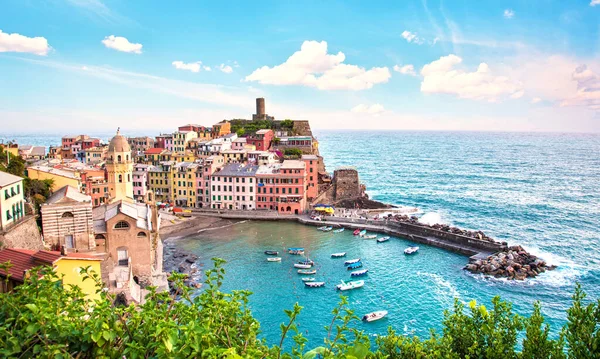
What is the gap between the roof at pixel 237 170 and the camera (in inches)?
3049

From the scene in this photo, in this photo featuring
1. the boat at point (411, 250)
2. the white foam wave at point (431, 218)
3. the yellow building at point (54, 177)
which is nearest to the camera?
the yellow building at point (54, 177)

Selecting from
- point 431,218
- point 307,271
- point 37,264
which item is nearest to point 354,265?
point 307,271

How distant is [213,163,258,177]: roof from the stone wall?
45.5 m

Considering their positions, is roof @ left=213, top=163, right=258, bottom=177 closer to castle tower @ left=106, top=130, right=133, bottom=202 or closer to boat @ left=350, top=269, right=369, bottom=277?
castle tower @ left=106, top=130, right=133, bottom=202

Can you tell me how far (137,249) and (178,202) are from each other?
138 feet

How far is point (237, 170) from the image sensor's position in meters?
78.6

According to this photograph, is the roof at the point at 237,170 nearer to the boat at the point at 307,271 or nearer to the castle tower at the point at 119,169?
the castle tower at the point at 119,169

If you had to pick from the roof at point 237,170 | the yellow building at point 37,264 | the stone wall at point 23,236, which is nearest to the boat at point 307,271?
the yellow building at point 37,264

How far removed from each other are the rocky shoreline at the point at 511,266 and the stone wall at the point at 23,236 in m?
44.3

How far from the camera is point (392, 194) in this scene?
9700cm

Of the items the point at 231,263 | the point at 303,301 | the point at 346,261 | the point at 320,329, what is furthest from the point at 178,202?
the point at 320,329

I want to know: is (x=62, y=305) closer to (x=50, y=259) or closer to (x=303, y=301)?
(x=50, y=259)

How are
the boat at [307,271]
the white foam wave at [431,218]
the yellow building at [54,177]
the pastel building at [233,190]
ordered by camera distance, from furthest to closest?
the pastel building at [233,190]
the white foam wave at [431,218]
the boat at [307,271]
the yellow building at [54,177]

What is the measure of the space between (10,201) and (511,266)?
163 ft
